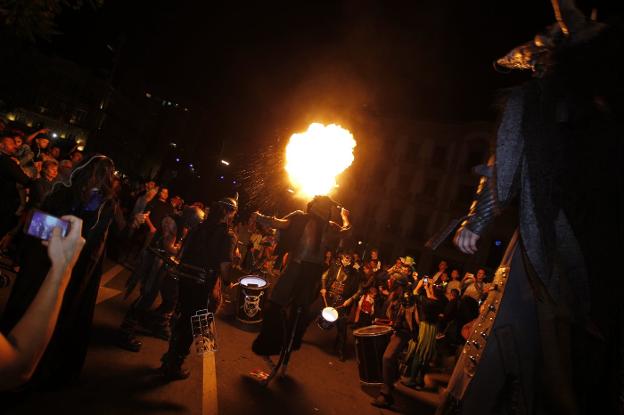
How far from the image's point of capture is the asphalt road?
3.88 meters

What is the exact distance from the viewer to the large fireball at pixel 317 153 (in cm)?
785

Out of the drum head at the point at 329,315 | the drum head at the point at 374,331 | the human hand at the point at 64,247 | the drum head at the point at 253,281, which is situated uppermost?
the human hand at the point at 64,247

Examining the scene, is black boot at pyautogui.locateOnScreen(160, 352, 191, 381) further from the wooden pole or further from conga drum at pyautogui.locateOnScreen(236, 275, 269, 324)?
conga drum at pyautogui.locateOnScreen(236, 275, 269, 324)

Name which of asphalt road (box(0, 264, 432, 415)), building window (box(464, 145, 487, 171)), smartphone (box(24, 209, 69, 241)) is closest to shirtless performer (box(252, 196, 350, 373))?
asphalt road (box(0, 264, 432, 415))

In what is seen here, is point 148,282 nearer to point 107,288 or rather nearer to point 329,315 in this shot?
point 107,288

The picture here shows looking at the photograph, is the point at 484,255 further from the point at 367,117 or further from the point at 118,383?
the point at 118,383

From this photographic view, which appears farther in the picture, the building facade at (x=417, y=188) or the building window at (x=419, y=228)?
the building window at (x=419, y=228)

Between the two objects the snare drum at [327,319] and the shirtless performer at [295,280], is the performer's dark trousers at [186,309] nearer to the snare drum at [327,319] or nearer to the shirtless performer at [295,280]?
the shirtless performer at [295,280]

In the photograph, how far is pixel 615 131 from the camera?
7.43ft

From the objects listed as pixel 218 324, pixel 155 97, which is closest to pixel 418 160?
pixel 218 324

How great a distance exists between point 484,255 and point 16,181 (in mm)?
37160

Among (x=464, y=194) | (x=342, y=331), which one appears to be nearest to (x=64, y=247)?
(x=342, y=331)

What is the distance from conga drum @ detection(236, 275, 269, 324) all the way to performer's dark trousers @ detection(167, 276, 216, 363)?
990mm

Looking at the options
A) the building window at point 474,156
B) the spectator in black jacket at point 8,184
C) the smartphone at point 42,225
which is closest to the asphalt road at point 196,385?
the spectator in black jacket at point 8,184
